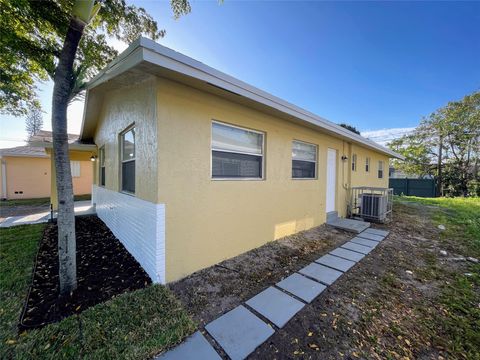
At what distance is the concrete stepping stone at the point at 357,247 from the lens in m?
4.09

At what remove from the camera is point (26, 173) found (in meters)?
11.9

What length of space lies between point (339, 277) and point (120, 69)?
449 cm

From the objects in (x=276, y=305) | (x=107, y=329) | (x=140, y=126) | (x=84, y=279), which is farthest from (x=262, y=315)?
(x=140, y=126)

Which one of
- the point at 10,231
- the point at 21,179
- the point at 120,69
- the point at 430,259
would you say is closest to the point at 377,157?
the point at 430,259

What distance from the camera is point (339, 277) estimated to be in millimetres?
3057

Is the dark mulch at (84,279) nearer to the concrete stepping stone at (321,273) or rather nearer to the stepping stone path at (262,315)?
the stepping stone path at (262,315)

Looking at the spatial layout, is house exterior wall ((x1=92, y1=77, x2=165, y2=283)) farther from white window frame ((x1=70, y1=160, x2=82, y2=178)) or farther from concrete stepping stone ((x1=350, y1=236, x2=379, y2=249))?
white window frame ((x1=70, y1=160, x2=82, y2=178))

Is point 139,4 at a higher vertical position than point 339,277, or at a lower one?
higher

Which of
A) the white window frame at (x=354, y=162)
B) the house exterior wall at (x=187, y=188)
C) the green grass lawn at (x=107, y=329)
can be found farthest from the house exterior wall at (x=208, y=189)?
the white window frame at (x=354, y=162)

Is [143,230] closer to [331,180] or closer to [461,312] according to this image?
[461,312]

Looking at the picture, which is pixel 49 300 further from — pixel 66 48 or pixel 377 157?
pixel 377 157

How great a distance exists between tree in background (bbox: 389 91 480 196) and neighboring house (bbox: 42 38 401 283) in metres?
17.1

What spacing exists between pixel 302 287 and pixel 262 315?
856 mm

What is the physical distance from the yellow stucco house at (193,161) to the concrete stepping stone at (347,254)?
1.16 m
